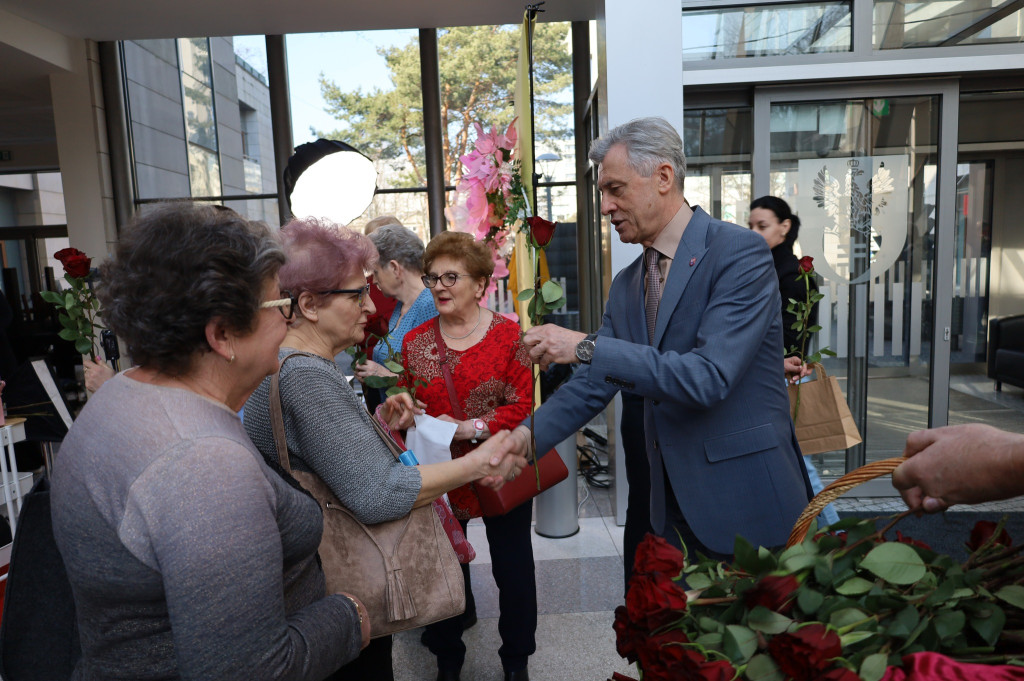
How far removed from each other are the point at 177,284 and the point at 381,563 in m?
0.78

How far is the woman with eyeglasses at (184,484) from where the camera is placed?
92 centimetres

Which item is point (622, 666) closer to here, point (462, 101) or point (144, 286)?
point (144, 286)

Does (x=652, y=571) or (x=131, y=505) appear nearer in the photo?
(x=652, y=571)

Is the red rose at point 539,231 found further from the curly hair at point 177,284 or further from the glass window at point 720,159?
the glass window at point 720,159

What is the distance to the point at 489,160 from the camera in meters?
2.49

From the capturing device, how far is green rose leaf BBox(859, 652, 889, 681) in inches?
25.3

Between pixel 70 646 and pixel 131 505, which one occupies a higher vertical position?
pixel 131 505

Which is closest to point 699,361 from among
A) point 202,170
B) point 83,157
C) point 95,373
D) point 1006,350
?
point 95,373

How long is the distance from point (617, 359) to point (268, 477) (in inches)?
33.9

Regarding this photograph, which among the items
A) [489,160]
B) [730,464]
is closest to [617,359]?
[730,464]

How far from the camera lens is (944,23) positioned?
4121 millimetres

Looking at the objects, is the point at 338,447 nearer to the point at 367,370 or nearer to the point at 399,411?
the point at 399,411

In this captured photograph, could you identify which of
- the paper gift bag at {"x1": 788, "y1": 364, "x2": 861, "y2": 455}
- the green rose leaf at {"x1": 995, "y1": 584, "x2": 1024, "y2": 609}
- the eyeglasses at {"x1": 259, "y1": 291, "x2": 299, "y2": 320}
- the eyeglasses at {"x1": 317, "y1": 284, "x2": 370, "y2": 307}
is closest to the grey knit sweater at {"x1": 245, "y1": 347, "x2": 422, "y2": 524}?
the eyeglasses at {"x1": 317, "y1": 284, "x2": 370, "y2": 307}

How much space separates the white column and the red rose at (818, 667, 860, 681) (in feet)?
9.62
